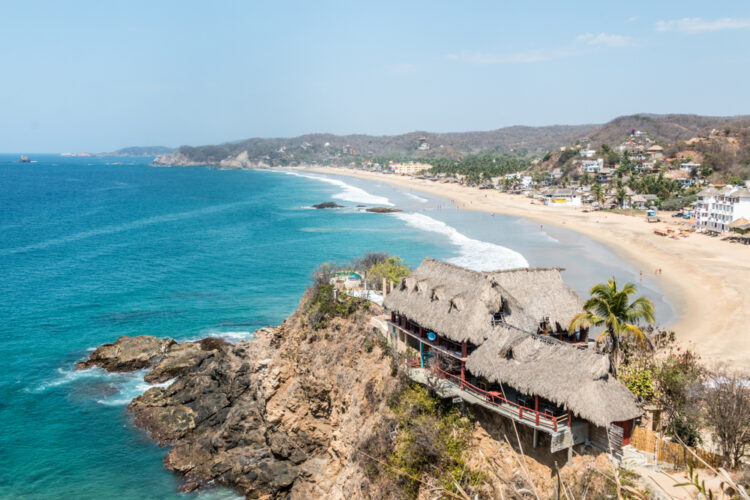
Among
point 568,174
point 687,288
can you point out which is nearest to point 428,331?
point 687,288

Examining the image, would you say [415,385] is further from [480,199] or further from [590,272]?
[480,199]

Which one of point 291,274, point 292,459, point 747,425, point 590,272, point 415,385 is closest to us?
point 747,425

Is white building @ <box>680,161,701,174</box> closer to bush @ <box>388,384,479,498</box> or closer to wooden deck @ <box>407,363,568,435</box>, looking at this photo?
wooden deck @ <box>407,363,568,435</box>

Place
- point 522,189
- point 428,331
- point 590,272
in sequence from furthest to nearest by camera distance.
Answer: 1. point 522,189
2. point 590,272
3. point 428,331

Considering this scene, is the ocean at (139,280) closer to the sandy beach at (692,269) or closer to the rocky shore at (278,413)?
the rocky shore at (278,413)

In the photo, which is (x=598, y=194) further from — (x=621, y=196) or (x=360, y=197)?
(x=360, y=197)

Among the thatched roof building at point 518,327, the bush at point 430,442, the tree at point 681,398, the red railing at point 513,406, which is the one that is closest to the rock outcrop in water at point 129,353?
the thatched roof building at point 518,327
